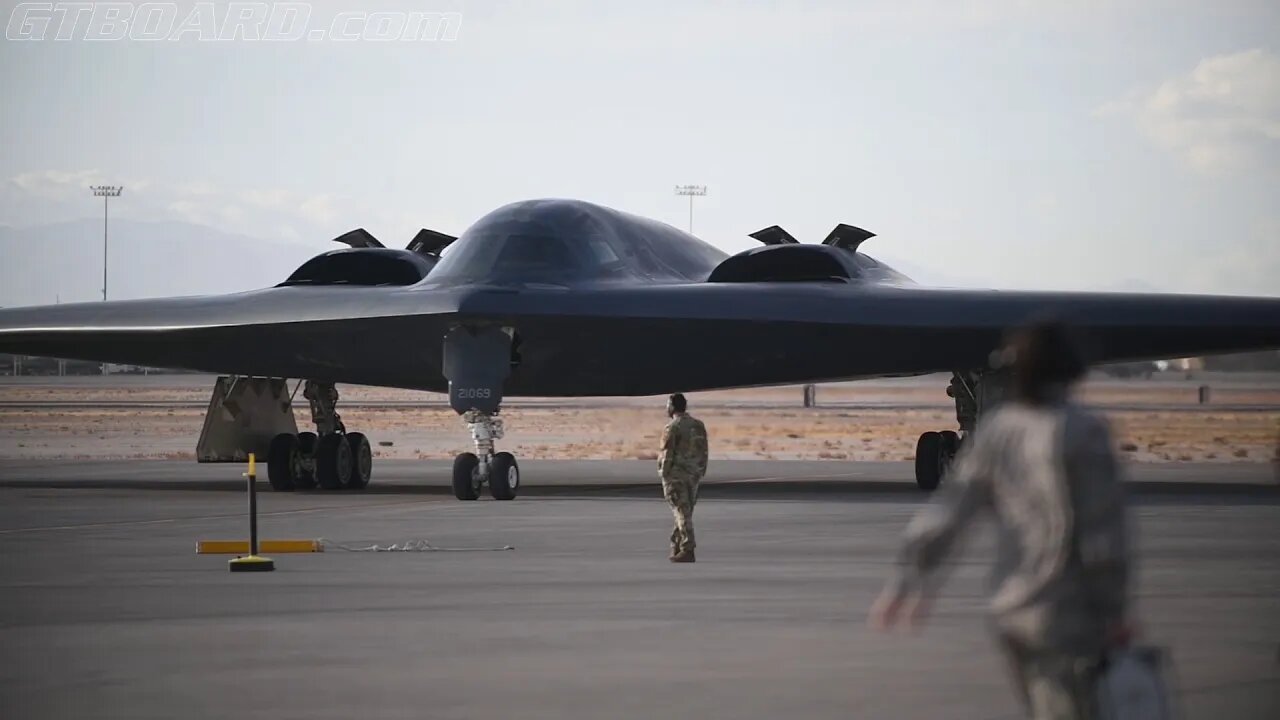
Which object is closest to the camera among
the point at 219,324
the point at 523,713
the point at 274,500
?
the point at 523,713

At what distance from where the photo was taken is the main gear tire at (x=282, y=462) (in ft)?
95.5

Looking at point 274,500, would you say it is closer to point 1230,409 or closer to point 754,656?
point 754,656

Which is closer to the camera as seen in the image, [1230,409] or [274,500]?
[274,500]

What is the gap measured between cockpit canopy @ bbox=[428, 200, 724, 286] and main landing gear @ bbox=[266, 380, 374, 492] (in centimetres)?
328

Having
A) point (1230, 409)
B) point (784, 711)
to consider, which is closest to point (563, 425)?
point (1230, 409)

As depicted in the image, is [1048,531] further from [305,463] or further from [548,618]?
[305,463]

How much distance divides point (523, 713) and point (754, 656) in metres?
2.12

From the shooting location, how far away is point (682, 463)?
54.8ft

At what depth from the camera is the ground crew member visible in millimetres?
16297

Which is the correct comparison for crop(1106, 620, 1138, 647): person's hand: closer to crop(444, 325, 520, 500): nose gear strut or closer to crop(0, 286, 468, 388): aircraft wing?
crop(444, 325, 520, 500): nose gear strut

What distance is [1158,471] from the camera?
3522 centimetres

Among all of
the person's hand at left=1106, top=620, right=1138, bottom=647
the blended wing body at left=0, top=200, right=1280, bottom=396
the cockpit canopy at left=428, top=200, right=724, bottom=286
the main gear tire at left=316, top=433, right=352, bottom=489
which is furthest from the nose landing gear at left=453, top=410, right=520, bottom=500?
the person's hand at left=1106, top=620, right=1138, bottom=647

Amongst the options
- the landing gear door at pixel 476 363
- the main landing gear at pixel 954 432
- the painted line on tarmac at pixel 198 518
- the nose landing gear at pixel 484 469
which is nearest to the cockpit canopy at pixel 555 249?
the landing gear door at pixel 476 363

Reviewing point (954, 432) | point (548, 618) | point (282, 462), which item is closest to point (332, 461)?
point (282, 462)
